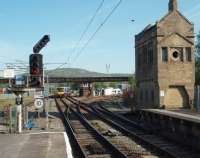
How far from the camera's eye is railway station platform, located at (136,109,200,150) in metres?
23.0

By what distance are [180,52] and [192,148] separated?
2537 centimetres

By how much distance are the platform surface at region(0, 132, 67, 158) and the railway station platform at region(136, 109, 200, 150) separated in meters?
5.59

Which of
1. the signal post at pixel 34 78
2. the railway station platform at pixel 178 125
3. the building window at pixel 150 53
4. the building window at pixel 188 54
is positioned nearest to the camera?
the railway station platform at pixel 178 125

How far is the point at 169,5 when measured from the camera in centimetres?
4756

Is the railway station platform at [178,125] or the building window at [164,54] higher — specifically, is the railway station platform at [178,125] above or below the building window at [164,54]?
below

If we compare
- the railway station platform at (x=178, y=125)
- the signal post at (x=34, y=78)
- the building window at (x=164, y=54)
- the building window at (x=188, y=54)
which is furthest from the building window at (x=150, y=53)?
the signal post at (x=34, y=78)

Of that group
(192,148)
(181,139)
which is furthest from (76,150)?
(181,139)

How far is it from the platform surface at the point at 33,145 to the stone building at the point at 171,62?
20.2 m

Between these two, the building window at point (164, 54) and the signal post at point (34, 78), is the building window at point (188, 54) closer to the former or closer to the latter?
the building window at point (164, 54)

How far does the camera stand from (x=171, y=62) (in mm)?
44656

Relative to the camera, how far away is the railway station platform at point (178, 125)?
75.6 ft

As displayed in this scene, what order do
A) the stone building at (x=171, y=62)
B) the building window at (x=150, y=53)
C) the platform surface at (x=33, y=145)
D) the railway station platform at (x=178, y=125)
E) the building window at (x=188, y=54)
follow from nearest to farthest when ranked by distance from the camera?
the platform surface at (x=33, y=145) → the railway station platform at (x=178, y=125) → the stone building at (x=171, y=62) → the building window at (x=188, y=54) → the building window at (x=150, y=53)

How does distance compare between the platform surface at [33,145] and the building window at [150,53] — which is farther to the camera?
the building window at [150,53]

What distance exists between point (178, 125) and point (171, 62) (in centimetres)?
1844
